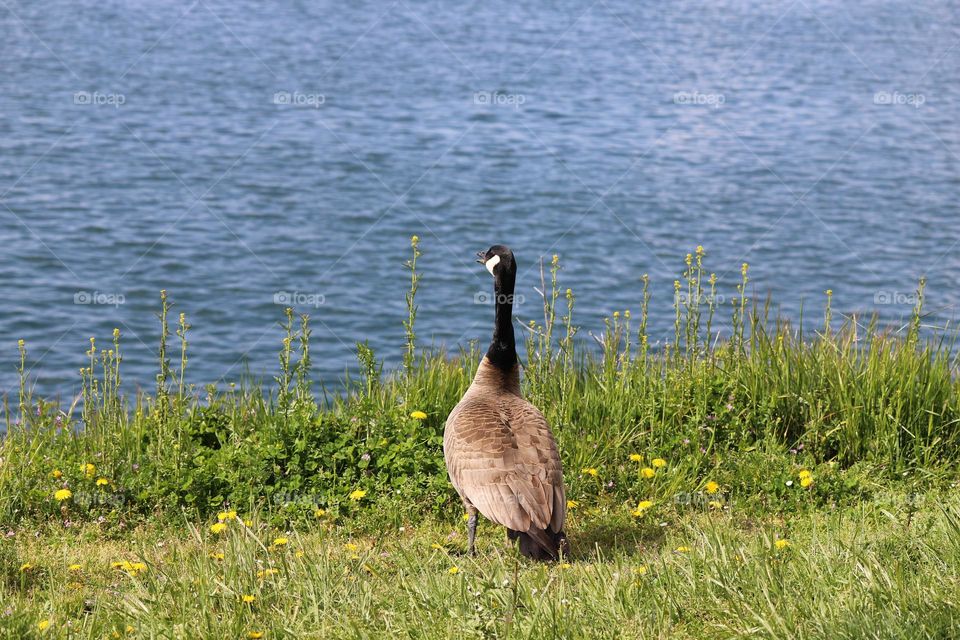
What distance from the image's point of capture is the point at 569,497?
7.55 metres

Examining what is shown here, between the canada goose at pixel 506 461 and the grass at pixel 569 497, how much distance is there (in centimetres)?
24

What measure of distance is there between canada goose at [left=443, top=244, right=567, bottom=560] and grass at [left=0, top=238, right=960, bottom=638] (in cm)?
24

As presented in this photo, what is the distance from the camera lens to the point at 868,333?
28.1 feet

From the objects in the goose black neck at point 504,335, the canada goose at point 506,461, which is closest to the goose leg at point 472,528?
the canada goose at point 506,461

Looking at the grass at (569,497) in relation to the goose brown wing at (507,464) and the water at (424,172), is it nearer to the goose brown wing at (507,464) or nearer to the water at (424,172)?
the goose brown wing at (507,464)

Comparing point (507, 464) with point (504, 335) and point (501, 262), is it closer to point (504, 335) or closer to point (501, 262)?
point (504, 335)

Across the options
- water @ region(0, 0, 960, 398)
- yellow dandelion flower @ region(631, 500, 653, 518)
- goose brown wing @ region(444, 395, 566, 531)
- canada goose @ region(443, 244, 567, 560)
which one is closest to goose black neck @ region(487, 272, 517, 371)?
canada goose @ region(443, 244, 567, 560)

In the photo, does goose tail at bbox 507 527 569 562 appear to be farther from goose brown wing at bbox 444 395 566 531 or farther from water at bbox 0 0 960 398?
water at bbox 0 0 960 398

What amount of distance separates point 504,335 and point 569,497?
1.29 meters

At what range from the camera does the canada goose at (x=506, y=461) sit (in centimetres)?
613

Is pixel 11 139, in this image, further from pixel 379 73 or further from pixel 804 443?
pixel 804 443

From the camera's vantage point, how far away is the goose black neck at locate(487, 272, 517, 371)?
7.23 meters

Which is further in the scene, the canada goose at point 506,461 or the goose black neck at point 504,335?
the goose black neck at point 504,335

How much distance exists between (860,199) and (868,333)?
15978 mm
